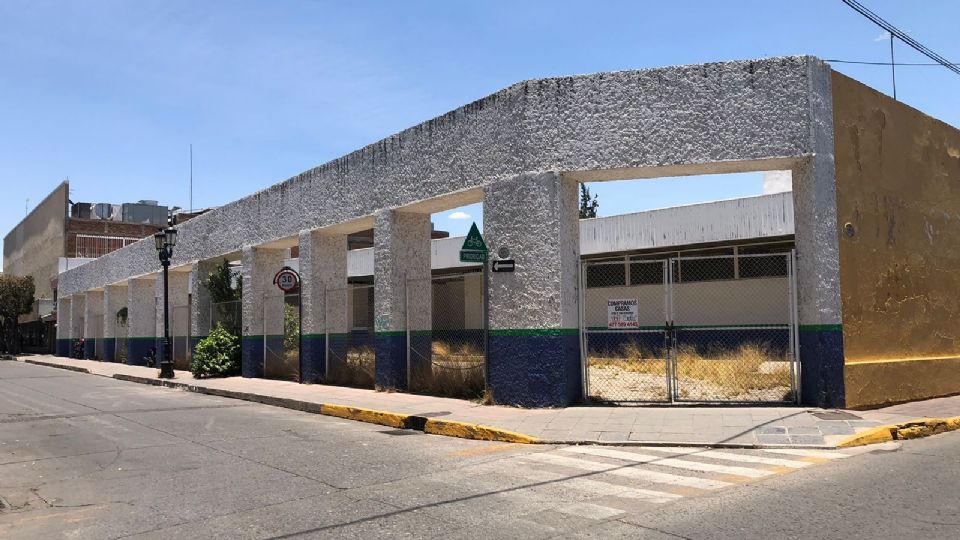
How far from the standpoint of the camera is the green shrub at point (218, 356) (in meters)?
22.3

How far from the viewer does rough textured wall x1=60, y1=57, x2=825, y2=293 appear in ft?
39.0

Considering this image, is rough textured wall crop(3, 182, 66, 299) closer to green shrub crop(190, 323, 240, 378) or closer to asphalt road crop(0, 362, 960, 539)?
green shrub crop(190, 323, 240, 378)

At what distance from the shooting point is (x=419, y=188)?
15422 mm

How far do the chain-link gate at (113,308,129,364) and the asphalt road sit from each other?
24907 mm

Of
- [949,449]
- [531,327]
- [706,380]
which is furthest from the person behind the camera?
[706,380]

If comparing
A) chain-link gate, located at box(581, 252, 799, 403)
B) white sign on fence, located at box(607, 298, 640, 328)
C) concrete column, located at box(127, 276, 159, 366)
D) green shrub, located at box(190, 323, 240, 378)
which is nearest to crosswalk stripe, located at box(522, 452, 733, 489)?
chain-link gate, located at box(581, 252, 799, 403)

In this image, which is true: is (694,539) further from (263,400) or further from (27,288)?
(27,288)

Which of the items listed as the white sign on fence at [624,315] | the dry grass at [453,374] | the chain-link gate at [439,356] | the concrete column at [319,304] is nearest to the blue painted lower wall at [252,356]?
the concrete column at [319,304]

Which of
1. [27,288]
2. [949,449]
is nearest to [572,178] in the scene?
[949,449]

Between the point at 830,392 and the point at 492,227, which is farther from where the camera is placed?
the point at 492,227

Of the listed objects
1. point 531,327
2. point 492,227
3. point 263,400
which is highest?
point 492,227

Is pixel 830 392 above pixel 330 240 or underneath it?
underneath

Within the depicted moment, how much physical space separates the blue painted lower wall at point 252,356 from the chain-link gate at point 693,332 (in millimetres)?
9524

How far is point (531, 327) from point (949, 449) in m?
6.26
